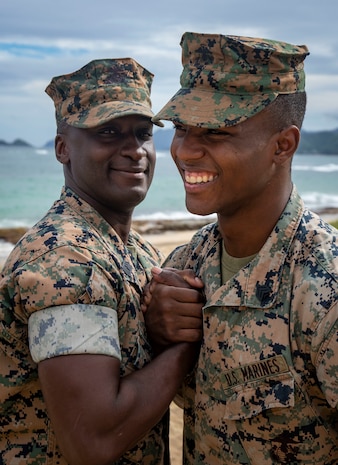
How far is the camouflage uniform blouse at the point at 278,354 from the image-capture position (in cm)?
247

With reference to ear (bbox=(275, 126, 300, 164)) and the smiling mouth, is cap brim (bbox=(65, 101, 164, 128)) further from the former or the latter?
ear (bbox=(275, 126, 300, 164))

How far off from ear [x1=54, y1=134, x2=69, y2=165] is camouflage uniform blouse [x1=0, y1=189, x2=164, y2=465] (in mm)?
242

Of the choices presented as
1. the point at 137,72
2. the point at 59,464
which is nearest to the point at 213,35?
the point at 137,72

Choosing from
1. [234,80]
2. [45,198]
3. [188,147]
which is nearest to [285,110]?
[234,80]

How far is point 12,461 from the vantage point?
292 cm

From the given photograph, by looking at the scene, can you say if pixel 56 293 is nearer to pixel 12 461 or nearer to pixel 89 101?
pixel 12 461

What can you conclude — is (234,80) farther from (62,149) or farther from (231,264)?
(62,149)

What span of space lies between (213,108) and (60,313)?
1.04 meters

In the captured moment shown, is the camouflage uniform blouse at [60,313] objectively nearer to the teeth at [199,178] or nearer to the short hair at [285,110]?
the teeth at [199,178]

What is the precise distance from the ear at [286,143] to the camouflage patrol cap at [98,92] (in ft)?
2.79

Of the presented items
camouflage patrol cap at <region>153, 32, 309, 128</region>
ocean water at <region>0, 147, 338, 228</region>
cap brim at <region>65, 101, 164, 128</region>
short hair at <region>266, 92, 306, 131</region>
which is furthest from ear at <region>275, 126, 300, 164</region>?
ocean water at <region>0, 147, 338, 228</region>

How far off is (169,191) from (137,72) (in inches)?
1598

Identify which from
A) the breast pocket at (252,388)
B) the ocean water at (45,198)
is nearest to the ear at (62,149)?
the breast pocket at (252,388)

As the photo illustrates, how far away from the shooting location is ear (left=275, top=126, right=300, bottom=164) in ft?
8.64
